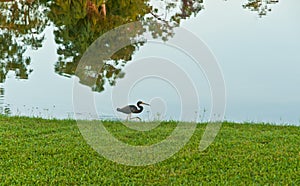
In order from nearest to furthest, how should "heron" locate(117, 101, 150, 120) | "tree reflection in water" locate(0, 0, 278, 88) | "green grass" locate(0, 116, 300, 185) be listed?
"green grass" locate(0, 116, 300, 185) < "heron" locate(117, 101, 150, 120) < "tree reflection in water" locate(0, 0, 278, 88)

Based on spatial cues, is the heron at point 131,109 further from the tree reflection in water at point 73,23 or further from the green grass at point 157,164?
the tree reflection in water at point 73,23

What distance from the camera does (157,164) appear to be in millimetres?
3900

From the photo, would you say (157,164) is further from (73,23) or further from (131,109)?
(73,23)

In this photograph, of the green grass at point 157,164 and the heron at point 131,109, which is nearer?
the green grass at point 157,164

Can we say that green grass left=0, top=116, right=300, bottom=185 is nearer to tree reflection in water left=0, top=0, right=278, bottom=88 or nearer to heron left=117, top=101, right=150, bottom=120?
heron left=117, top=101, right=150, bottom=120

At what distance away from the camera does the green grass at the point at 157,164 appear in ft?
11.8

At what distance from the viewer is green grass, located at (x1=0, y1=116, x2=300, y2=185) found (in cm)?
358

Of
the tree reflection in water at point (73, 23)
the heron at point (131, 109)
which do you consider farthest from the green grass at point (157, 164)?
the tree reflection in water at point (73, 23)

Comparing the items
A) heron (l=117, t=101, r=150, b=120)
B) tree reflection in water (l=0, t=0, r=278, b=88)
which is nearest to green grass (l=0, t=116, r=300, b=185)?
heron (l=117, t=101, r=150, b=120)

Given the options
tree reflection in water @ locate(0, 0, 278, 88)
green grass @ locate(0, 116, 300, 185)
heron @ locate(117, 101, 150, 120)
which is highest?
tree reflection in water @ locate(0, 0, 278, 88)

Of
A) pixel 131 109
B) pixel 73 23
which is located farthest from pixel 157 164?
pixel 73 23

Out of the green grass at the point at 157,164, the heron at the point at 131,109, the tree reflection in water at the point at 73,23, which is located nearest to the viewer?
the green grass at the point at 157,164

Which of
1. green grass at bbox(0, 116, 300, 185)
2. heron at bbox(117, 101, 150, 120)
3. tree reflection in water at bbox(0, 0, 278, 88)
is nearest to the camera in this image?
green grass at bbox(0, 116, 300, 185)

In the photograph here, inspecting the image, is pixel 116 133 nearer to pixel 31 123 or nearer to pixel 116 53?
pixel 31 123
